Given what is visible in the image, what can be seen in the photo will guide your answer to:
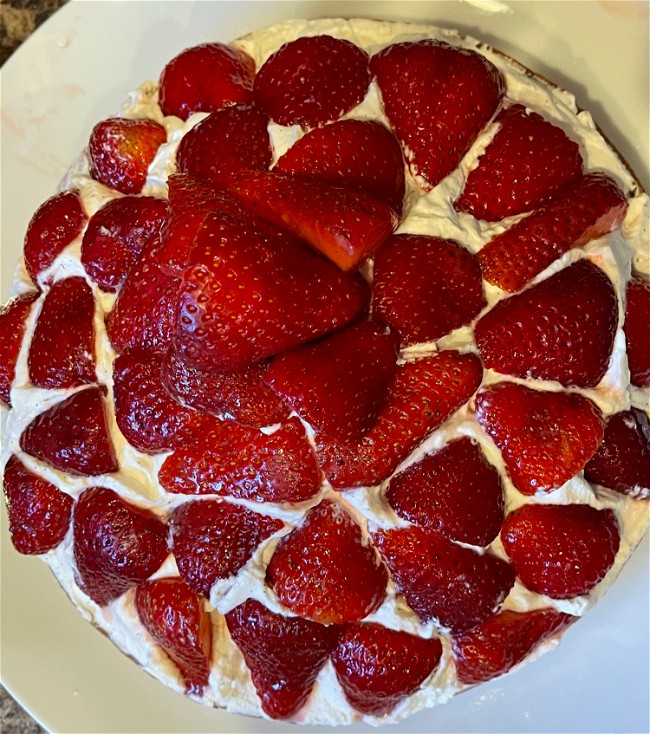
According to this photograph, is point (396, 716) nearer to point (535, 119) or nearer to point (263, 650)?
point (263, 650)

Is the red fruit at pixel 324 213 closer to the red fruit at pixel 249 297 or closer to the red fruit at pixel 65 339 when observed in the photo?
the red fruit at pixel 249 297

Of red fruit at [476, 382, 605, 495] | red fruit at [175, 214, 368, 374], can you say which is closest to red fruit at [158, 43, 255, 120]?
red fruit at [175, 214, 368, 374]

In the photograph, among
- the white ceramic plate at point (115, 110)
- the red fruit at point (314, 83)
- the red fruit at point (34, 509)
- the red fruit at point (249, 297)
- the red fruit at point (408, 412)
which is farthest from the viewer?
the white ceramic plate at point (115, 110)

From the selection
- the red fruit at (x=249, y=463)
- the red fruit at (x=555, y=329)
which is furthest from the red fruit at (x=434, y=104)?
the red fruit at (x=249, y=463)

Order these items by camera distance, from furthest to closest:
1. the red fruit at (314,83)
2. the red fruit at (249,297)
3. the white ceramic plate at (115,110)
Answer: the white ceramic plate at (115,110)
the red fruit at (314,83)
the red fruit at (249,297)

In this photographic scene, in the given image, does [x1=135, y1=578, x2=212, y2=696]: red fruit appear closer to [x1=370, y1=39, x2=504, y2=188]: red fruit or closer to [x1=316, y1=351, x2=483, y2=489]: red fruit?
[x1=316, y1=351, x2=483, y2=489]: red fruit

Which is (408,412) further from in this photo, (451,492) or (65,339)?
(65,339)
